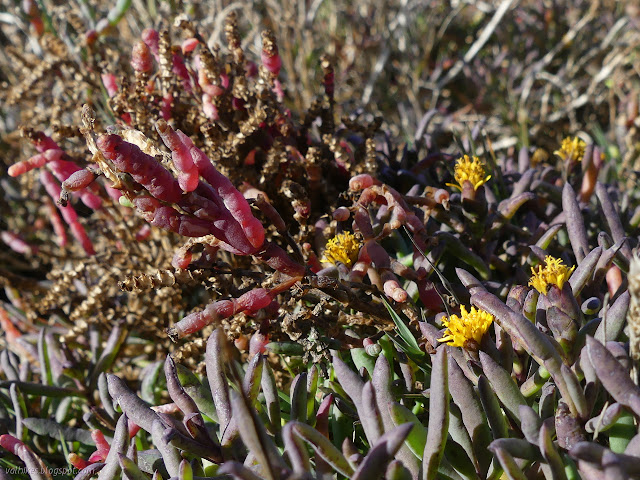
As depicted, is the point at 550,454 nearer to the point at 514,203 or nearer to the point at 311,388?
the point at 311,388

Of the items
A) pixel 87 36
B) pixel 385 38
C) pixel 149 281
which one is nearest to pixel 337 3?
pixel 385 38

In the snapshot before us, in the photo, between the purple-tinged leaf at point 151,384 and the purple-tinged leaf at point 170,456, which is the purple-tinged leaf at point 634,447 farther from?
the purple-tinged leaf at point 151,384

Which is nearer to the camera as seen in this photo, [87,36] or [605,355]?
[605,355]

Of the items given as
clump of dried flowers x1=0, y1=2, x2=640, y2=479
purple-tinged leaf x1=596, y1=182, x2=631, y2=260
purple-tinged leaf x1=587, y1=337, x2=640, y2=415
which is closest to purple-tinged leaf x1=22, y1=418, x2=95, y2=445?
clump of dried flowers x1=0, y1=2, x2=640, y2=479

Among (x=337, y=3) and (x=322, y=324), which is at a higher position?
(x=337, y=3)

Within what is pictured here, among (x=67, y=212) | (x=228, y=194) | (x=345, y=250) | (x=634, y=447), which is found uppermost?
(x=67, y=212)

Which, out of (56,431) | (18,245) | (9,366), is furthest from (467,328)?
(18,245)

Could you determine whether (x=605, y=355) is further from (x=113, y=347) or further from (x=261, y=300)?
(x=113, y=347)
